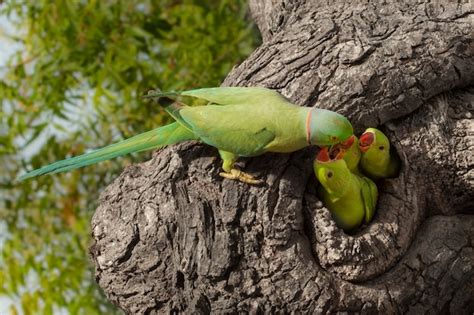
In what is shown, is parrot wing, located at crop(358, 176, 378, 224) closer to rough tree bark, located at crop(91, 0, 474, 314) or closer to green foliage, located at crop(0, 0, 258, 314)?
rough tree bark, located at crop(91, 0, 474, 314)

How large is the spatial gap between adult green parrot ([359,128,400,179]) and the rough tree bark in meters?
0.03

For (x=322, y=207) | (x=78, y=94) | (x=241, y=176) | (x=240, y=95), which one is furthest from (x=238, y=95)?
(x=78, y=94)

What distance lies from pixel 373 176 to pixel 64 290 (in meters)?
1.40

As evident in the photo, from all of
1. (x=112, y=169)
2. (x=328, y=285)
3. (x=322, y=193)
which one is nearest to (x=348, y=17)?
(x=322, y=193)

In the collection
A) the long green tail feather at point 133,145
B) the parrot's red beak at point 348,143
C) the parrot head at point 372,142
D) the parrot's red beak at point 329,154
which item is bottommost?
the parrot head at point 372,142

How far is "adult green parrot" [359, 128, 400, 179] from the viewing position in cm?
164

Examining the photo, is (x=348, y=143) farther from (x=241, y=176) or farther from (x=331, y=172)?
(x=241, y=176)

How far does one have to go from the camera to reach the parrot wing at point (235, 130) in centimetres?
154

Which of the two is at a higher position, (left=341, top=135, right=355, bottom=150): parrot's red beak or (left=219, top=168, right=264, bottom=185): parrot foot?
(left=219, top=168, right=264, bottom=185): parrot foot

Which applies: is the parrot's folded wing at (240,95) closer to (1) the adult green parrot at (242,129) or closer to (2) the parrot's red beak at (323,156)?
(1) the adult green parrot at (242,129)

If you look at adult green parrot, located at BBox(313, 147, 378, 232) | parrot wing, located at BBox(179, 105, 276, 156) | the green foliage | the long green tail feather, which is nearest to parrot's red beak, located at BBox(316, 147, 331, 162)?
adult green parrot, located at BBox(313, 147, 378, 232)

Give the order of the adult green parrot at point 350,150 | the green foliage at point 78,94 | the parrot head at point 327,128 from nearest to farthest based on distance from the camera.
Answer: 1. the parrot head at point 327,128
2. the adult green parrot at point 350,150
3. the green foliage at point 78,94

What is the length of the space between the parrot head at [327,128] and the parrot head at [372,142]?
12 cm

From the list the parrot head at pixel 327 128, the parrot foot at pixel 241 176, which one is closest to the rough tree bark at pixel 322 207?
the parrot foot at pixel 241 176
